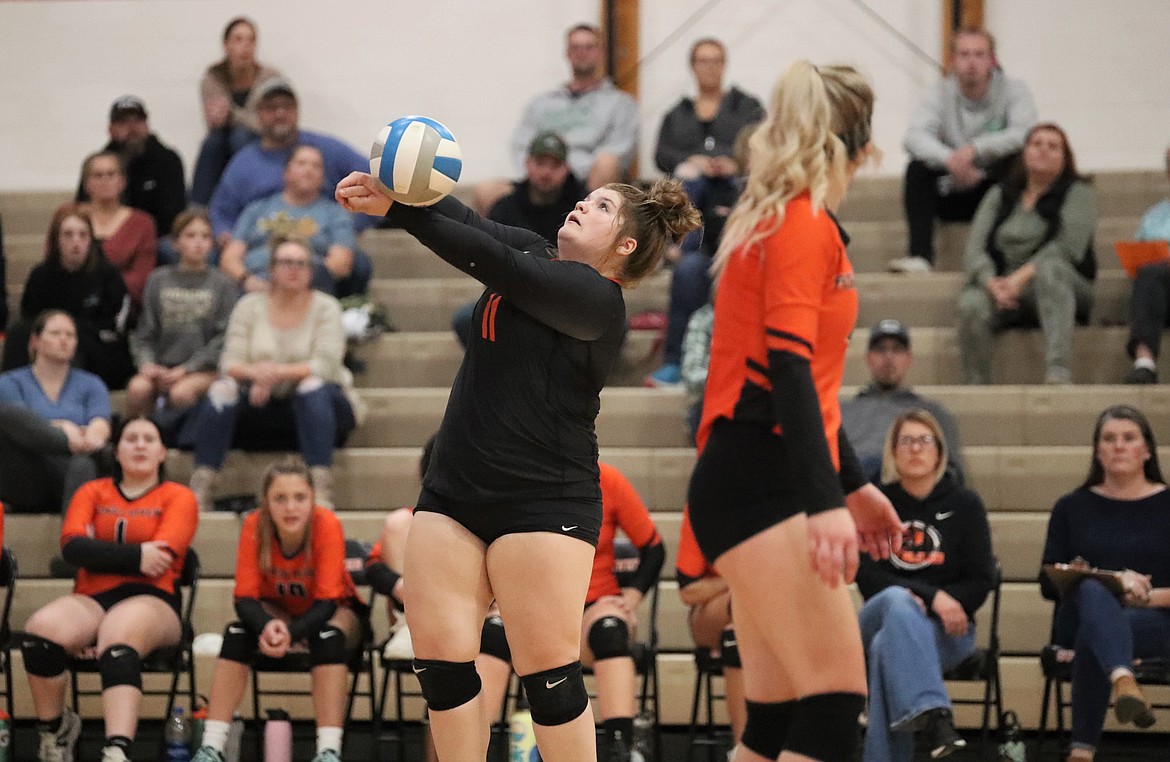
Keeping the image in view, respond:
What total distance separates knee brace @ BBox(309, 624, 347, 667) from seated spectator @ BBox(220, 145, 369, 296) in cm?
291

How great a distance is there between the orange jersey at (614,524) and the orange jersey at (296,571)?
3.35ft

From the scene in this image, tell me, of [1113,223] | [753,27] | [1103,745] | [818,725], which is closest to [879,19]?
[753,27]

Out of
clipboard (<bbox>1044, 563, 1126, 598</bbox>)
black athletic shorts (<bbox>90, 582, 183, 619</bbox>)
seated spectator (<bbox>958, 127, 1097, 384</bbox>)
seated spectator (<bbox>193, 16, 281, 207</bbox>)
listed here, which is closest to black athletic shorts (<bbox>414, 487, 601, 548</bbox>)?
clipboard (<bbox>1044, 563, 1126, 598</bbox>)

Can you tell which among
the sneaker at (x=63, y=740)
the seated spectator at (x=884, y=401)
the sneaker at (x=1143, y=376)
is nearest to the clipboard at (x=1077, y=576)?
the seated spectator at (x=884, y=401)

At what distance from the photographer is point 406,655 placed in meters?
5.68

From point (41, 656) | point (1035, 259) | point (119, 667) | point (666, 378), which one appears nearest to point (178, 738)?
point (119, 667)

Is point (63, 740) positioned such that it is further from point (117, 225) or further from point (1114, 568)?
point (1114, 568)

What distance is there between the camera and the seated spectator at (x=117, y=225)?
8555mm

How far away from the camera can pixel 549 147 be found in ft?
27.1

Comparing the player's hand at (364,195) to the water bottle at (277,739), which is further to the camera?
the water bottle at (277,739)

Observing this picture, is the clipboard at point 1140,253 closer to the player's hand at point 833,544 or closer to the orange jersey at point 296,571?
the orange jersey at point 296,571

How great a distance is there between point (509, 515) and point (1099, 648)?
9.77ft

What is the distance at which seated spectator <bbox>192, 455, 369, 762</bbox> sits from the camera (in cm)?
562

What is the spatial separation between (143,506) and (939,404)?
3.55m
